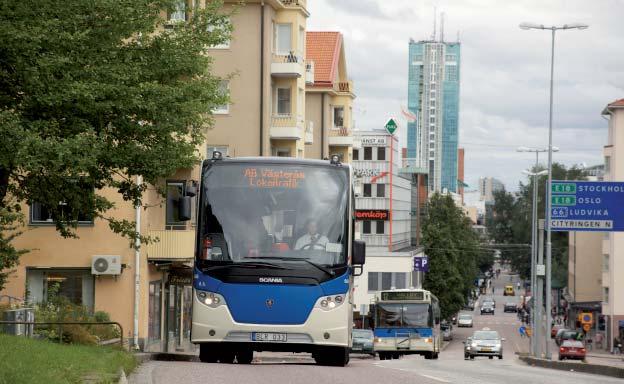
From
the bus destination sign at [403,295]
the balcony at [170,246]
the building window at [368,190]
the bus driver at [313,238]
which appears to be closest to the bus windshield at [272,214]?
the bus driver at [313,238]

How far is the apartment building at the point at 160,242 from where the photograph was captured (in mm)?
40938

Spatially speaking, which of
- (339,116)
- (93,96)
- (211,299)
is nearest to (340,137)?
(339,116)

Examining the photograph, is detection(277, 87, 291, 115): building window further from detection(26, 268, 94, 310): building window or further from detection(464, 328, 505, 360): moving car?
detection(26, 268, 94, 310): building window

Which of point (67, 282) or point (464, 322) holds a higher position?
point (67, 282)

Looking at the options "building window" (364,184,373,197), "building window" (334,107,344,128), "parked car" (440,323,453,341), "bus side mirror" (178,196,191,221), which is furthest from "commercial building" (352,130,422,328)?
"bus side mirror" (178,196,191,221)

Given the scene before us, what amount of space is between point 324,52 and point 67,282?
135 ft

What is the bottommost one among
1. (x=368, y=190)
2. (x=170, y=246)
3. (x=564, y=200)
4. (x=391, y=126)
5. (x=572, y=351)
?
(x=572, y=351)

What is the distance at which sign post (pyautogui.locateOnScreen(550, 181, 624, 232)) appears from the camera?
46031 mm

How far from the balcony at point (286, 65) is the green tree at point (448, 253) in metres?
49.2

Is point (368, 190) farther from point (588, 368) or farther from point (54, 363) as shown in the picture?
point (54, 363)

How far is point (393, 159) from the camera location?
401ft

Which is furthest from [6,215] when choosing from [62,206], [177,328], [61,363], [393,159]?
[393,159]

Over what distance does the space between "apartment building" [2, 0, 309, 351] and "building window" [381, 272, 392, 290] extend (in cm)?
4298

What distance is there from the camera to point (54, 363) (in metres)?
17.6
